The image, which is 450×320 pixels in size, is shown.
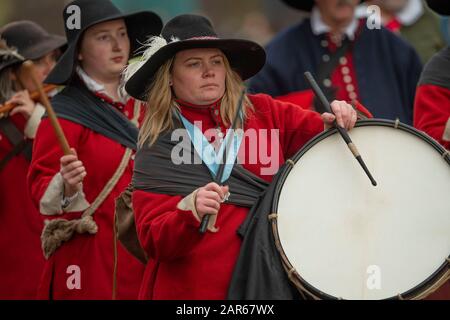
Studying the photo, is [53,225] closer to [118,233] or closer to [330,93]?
[118,233]

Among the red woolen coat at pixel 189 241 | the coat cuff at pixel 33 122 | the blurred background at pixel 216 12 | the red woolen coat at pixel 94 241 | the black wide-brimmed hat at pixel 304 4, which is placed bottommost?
the red woolen coat at pixel 189 241

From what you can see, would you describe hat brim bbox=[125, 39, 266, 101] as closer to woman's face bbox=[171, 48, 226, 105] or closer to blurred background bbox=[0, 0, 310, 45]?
woman's face bbox=[171, 48, 226, 105]

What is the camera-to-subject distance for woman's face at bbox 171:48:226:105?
6043mm

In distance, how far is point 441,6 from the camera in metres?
7.26

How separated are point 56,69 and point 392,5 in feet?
10.8

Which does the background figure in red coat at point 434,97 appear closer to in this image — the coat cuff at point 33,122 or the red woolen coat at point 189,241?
the red woolen coat at point 189,241

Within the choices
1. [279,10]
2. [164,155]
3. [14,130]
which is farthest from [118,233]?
[279,10]

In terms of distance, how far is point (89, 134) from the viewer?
7.43m

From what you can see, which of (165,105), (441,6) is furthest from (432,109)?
(165,105)

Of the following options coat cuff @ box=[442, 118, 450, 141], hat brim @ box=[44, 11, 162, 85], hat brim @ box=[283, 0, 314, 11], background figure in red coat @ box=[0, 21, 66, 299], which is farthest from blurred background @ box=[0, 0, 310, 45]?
coat cuff @ box=[442, 118, 450, 141]

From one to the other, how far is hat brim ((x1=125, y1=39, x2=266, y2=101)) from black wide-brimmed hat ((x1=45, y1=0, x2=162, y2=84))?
4.11 feet

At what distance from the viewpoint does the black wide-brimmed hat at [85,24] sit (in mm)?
7457

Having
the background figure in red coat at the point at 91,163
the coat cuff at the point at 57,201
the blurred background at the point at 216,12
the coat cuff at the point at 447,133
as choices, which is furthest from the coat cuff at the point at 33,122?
the blurred background at the point at 216,12

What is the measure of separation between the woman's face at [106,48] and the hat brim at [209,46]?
138 cm
